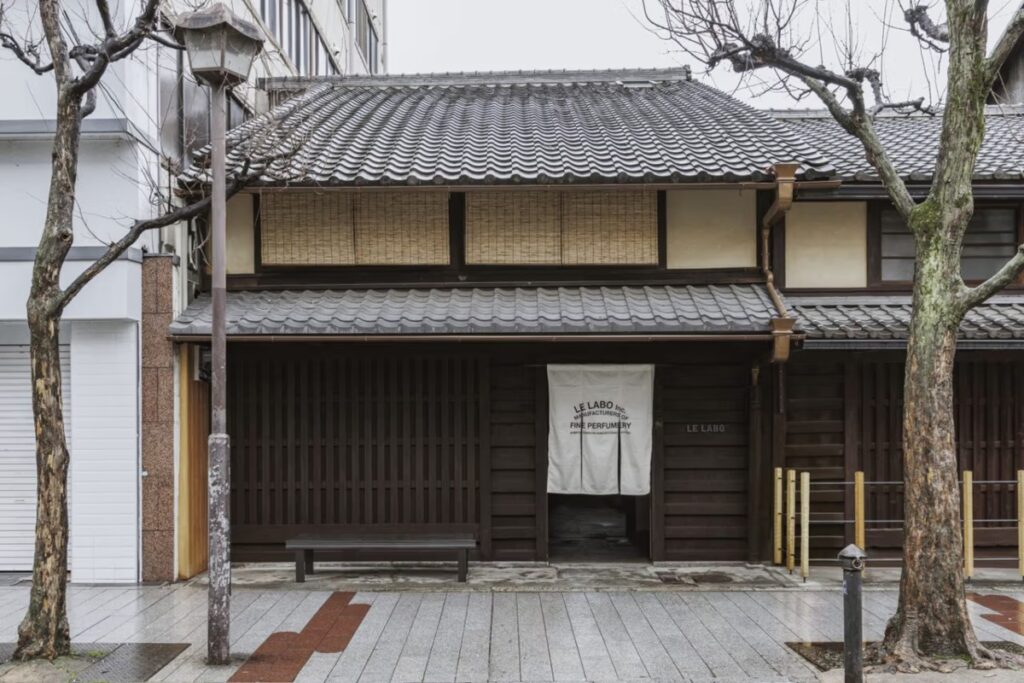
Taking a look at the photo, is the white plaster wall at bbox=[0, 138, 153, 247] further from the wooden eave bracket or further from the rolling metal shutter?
the wooden eave bracket

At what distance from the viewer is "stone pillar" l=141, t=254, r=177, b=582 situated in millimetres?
9891

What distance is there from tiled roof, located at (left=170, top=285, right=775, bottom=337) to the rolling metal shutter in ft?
7.71

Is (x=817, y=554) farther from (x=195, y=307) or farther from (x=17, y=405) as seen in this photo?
(x=17, y=405)

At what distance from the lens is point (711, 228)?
10961mm

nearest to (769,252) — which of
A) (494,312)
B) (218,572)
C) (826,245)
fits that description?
(826,245)

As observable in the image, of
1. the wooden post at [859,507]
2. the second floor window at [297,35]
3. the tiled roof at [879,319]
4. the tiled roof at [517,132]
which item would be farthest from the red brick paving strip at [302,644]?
the second floor window at [297,35]

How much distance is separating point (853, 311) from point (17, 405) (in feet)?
35.5

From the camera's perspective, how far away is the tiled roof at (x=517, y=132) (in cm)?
1027

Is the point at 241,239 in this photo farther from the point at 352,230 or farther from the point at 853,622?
the point at 853,622

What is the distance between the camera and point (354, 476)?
10.9 meters

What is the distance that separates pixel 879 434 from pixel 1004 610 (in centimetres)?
264

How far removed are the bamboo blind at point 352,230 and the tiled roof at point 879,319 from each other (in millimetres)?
4781

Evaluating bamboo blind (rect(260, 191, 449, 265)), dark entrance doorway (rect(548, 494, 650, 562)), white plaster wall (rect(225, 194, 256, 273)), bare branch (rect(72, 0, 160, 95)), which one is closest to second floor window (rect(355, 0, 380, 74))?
white plaster wall (rect(225, 194, 256, 273))

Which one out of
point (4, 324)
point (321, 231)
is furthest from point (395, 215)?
point (4, 324)
